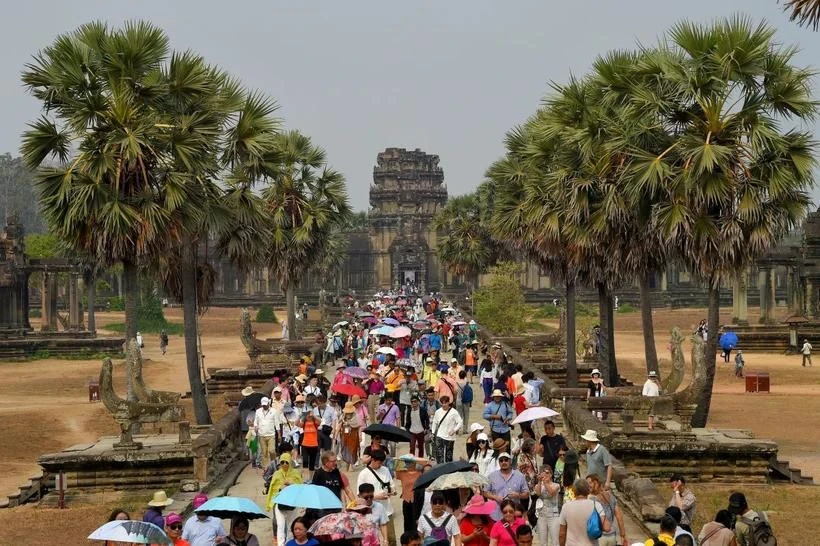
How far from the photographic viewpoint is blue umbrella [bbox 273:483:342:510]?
11193mm

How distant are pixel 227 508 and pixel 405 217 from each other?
105 m

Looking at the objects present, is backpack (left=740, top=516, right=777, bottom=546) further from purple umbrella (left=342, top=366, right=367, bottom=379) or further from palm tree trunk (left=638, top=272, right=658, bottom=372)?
palm tree trunk (left=638, top=272, right=658, bottom=372)

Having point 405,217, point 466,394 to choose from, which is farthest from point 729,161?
point 405,217

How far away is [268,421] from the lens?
18.7 meters

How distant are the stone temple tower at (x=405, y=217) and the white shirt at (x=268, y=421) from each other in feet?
297

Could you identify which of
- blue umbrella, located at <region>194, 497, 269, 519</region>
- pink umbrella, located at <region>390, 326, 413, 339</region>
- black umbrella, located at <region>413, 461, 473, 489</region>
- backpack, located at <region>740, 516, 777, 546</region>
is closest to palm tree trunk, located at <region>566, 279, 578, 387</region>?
pink umbrella, located at <region>390, 326, 413, 339</region>

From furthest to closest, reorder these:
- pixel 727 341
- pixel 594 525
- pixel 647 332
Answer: pixel 727 341 → pixel 647 332 → pixel 594 525

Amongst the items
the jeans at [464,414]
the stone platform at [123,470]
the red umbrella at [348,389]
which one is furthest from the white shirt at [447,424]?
the jeans at [464,414]

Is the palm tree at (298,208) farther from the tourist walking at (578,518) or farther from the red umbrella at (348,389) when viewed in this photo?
the tourist walking at (578,518)

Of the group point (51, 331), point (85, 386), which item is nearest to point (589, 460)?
point (85, 386)

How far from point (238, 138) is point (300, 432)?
8.42m

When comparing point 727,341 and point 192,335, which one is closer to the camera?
point 192,335

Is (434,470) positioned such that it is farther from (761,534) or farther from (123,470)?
(123,470)

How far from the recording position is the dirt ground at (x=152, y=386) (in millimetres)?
17156
